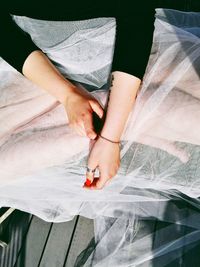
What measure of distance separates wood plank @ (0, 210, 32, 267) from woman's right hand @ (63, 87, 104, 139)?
100cm

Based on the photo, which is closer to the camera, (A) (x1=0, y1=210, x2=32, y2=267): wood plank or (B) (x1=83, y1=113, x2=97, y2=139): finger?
(B) (x1=83, y1=113, x2=97, y2=139): finger

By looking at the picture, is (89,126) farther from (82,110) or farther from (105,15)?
(105,15)

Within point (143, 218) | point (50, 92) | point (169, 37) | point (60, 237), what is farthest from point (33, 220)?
point (169, 37)

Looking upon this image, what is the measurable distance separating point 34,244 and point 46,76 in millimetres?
1055

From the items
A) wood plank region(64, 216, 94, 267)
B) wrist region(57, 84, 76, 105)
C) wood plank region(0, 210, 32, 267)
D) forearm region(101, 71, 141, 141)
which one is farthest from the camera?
wood plank region(0, 210, 32, 267)

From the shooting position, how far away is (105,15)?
1.04 meters

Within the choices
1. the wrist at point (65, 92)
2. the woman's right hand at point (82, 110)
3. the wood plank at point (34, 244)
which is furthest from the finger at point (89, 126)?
the wood plank at point (34, 244)

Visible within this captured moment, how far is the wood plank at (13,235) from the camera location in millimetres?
1865

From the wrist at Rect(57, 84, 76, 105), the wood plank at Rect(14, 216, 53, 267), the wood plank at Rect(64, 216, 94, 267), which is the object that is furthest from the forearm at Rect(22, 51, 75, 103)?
the wood plank at Rect(14, 216, 53, 267)

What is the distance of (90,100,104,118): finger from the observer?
3.37 ft

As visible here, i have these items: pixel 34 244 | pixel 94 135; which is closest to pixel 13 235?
pixel 34 244

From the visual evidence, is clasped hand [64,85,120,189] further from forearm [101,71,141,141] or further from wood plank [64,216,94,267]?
wood plank [64,216,94,267]

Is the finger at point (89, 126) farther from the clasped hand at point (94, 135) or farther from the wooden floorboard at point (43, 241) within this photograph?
the wooden floorboard at point (43, 241)

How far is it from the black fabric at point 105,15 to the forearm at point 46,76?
26mm
